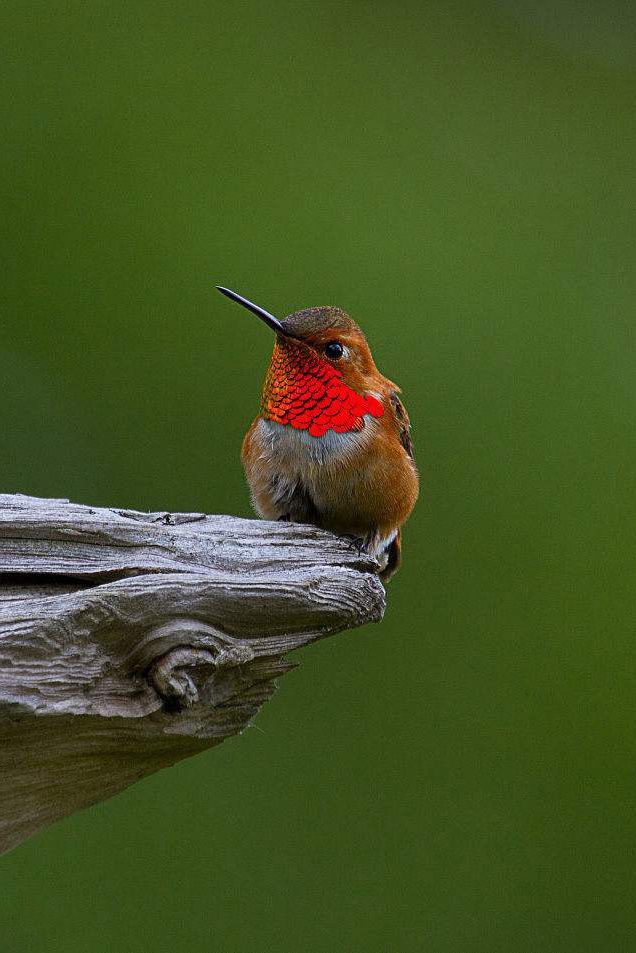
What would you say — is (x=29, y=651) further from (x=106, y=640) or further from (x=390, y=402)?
(x=390, y=402)

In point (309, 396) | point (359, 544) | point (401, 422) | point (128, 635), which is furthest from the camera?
point (401, 422)

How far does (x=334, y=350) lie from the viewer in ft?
9.12

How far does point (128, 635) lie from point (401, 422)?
4.39 ft

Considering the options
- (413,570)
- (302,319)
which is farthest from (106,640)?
(413,570)

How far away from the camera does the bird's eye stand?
2771 mm

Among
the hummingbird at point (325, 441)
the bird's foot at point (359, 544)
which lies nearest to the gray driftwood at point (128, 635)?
the bird's foot at point (359, 544)

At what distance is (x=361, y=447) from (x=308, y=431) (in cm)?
14

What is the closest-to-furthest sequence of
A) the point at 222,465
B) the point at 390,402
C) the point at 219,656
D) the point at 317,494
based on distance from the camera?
the point at 219,656 < the point at 317,494 < the point at 390,402 < the point at 222,465

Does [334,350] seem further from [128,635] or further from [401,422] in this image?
[128,635]

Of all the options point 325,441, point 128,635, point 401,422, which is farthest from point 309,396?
point 128,635

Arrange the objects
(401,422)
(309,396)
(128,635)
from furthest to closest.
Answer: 1. (401,422)
2. (309,396)
3. (128,635)

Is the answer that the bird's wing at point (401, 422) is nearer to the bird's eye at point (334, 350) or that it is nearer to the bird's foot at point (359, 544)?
the bird's eye at point (334, 350)

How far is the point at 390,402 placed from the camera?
9.48ft

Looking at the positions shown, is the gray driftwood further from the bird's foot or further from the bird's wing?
the bird's wing
